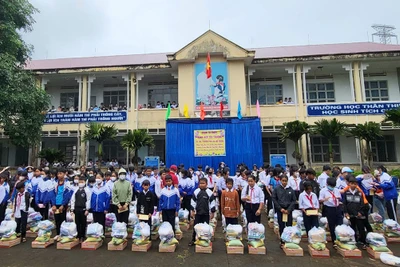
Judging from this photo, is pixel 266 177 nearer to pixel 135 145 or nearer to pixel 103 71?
pixel 135 145

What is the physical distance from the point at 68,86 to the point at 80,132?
4801 mm

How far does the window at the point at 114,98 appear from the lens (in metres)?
18.9

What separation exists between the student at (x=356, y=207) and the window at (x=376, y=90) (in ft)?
47.5

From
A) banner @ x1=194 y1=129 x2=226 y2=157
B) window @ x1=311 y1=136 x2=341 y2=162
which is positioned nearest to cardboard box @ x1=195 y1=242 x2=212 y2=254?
banner @ x1=194 y1=129 x2=226 y2=157

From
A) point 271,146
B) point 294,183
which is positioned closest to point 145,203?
point 294,183

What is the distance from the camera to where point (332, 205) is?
5547 millimetres

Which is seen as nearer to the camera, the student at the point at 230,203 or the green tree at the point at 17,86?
the student at the point at 230,203

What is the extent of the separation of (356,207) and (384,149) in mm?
14146

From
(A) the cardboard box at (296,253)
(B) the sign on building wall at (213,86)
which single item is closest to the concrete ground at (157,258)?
(A) the cardboard box at (296,253)

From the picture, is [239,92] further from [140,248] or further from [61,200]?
[140,248]

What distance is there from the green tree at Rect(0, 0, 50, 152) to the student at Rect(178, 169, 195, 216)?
9.27 meters

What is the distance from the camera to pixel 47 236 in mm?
5848

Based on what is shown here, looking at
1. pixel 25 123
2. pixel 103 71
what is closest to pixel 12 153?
pixel 25 123

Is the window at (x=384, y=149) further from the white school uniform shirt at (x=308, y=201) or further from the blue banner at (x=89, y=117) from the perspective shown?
the blue banner at (x=89, y=117)
